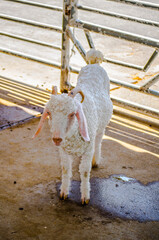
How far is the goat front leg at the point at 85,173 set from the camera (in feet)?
10.0

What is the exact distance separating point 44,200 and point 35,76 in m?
3.46

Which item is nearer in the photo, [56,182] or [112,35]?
[56,182]

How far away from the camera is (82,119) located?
2.67 meters

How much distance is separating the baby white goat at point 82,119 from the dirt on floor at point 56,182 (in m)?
0.21

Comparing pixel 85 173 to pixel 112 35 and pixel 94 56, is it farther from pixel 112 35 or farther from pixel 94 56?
pixel 112 35

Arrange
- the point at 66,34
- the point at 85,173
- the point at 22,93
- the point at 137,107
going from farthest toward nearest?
1. the point at 22,93
2. the point at 66,34
3. the point at 137,107
4. the point at 85,173

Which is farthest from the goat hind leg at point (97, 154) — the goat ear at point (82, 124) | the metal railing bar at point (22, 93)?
the metal railing bar at point (22, 93)

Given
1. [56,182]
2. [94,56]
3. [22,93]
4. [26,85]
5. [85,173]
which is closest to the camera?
[85,173]

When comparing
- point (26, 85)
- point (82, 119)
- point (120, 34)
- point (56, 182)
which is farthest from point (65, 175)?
point (26, 85)

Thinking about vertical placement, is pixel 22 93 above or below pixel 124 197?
below

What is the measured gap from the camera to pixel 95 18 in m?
10.6

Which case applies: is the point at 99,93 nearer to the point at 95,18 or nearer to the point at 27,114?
the point at 27,114

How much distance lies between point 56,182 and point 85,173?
0.47 m

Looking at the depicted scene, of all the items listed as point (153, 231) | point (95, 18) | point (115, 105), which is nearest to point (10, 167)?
point (153, 231)
